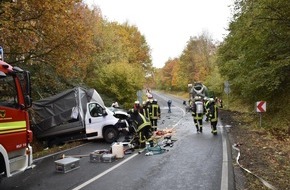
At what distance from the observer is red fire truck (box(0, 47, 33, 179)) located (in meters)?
6.80

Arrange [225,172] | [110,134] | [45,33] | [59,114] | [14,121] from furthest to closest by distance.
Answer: [45,33], [110,134], [59,114], [225,172], [14,121]

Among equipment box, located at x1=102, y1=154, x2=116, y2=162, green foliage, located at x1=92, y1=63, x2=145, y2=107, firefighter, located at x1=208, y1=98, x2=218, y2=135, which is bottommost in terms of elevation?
equipment box, located at x1=102, y1=154, x2=116, y2=162

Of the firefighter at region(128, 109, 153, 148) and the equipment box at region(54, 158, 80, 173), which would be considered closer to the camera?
the equipment box at region(54, 158, 80, 173)

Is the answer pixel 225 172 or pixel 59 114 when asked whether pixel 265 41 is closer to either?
pixel 59 114

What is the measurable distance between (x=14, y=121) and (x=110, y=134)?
26.5 feet

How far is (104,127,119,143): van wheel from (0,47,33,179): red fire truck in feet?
23.9

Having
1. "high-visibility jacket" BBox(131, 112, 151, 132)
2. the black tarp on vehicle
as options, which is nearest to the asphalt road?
"high-visibility jacket" BBox(131, 112, 151, 132)

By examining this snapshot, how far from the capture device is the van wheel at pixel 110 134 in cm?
1494

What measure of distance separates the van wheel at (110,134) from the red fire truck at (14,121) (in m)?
7.29

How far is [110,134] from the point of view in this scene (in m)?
15.0

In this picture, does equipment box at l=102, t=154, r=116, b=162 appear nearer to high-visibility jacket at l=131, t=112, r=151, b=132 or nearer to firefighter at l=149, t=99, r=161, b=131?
high-visibility jacket at l=131, t=112, r=151, b=132

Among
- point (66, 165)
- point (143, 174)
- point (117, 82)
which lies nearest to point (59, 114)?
point (66, 165)

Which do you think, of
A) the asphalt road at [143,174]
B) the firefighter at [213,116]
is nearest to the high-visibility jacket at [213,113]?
the firefighter at [213,116]

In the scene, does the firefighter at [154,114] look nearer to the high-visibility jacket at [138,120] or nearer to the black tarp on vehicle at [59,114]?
the black tarp on vehicle at [59,114]
